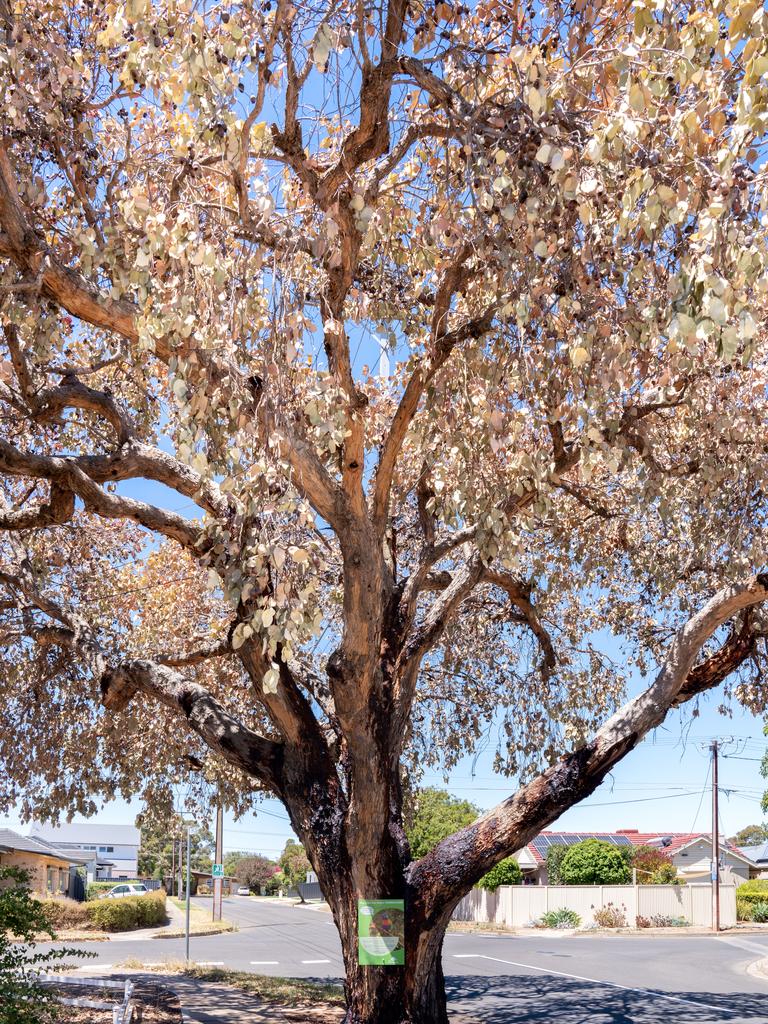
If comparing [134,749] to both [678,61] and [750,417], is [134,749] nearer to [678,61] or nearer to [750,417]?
[750,417]

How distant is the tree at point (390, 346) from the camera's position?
5398 millimetres

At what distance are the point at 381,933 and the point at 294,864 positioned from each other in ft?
265

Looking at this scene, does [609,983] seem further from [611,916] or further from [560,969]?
[611,916]

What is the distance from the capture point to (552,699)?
13.1 metres

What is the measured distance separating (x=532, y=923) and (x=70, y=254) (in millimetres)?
39021

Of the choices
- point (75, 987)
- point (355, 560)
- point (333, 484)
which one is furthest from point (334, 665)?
point (75, 987)

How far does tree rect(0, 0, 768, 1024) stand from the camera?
540 centimetres

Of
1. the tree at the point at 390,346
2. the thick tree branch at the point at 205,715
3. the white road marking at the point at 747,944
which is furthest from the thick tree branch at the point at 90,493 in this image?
the white road marking at the point at 747,944

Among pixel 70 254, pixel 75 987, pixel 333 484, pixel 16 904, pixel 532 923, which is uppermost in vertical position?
pixel 70 254

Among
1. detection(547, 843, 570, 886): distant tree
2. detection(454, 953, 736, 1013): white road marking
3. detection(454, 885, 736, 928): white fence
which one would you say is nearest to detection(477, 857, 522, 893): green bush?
detection(454, 885, 736, 928): white fence

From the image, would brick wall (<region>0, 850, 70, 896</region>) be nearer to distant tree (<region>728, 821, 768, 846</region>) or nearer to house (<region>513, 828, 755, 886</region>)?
house (<region>513, 828, 755, 886</region>)

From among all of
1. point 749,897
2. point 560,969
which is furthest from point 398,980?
point 749,897

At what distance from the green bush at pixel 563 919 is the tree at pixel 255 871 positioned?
65658 millimetres

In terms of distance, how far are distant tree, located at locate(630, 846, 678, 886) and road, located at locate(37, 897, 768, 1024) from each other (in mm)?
8015
